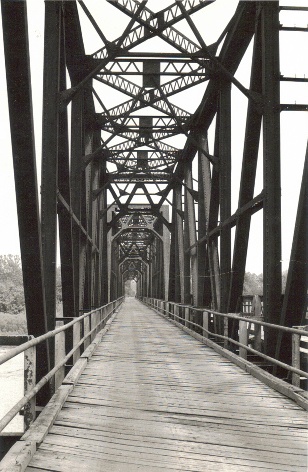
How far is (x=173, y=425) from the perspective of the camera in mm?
5109

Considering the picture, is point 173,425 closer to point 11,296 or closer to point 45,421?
point 45,421

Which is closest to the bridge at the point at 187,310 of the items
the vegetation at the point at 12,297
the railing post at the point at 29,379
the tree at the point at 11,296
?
the railing post at the point at 29,379

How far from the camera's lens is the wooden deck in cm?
402

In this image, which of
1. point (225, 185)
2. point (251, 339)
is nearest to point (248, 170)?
point (225, 185)

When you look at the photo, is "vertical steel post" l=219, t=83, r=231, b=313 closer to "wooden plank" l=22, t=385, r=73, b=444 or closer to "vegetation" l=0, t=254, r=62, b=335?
"wooden plank" l=22, t=385, r=73, b=444

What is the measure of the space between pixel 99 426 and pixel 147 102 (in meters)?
11.9

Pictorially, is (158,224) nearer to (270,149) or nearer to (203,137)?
(203,137)

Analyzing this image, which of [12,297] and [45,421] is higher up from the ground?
[45,421]

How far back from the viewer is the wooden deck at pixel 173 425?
4016 millimetres

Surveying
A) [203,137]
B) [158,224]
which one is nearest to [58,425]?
[203,137]

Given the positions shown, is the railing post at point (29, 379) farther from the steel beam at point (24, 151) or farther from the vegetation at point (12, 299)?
the vegetation at point (12, 299)

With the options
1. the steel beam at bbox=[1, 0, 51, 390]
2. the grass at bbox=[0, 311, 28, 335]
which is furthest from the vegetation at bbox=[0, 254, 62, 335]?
the steel beam at bbox=[1, 0, 51, 390]

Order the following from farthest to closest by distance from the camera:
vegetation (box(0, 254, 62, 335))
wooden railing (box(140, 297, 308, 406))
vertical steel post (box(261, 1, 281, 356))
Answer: vegetation (box(0, 254, 62, 335)) → vertical steel post (box(261, 1, 281, 356)) → wooden railing (box(140, 297, 308, 406))

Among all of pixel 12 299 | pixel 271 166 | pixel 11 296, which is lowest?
pixel 12 299
